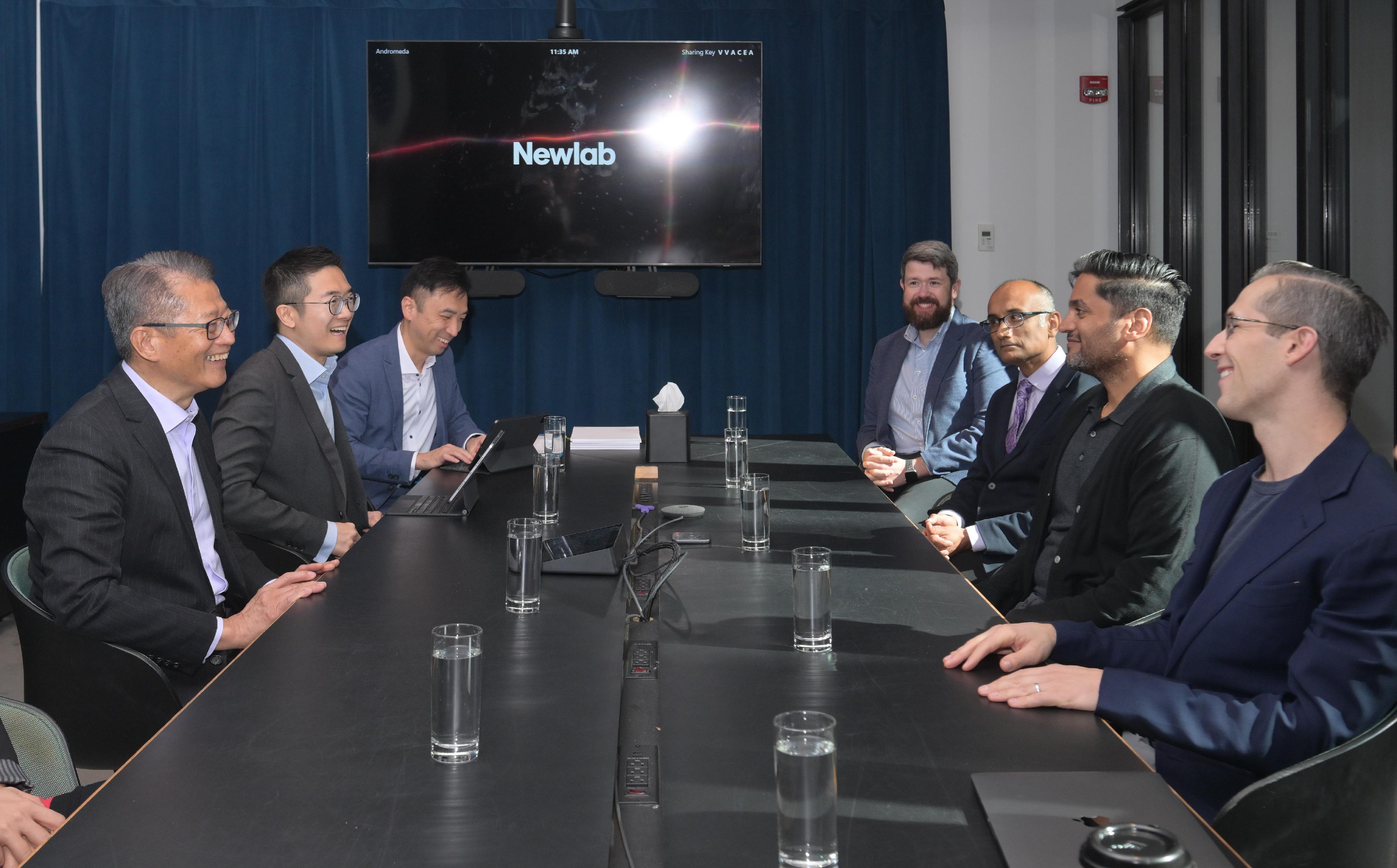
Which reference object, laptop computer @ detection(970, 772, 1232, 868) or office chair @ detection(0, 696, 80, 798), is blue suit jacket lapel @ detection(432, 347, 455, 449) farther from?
laptop computer @ detection(970, 772, 1232, 868)

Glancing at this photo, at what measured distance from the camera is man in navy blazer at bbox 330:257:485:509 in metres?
4.02

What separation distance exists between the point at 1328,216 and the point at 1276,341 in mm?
2576

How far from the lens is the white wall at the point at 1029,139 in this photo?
5.66 meters

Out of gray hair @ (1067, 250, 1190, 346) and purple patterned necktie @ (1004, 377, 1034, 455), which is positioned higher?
gray hair @ (1067, 250, 1190, 346)

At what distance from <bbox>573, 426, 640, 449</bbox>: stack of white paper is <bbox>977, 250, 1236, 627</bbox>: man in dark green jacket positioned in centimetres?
167

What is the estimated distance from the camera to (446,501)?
10.1 ft

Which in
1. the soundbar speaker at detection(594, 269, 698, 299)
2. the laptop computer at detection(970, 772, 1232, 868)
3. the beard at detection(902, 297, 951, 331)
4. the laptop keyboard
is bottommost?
the laptop computer at detection(970, 772, 1232, 868)

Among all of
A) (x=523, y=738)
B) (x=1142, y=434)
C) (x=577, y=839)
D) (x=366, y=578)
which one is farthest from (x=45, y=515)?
(x=1142, y=434)

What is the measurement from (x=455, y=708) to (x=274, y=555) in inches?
74.9

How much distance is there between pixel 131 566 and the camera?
7.66 ft

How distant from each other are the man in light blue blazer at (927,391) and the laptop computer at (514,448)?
128 cm

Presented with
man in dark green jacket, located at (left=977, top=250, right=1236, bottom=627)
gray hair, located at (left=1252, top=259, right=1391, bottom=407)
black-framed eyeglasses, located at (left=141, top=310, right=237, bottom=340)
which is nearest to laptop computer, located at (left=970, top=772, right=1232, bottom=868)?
gray hair, located at (left=1252, top=259, right=1391, bottom=407)

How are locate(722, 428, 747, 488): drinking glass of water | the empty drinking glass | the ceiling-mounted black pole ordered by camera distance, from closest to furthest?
1. the empty drinking glass
2. locate(722, 428, 747, 488): drinking glass of water
3. the ceiling-mounted black pole

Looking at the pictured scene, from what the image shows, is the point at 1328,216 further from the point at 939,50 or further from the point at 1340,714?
the point at 1340,714
